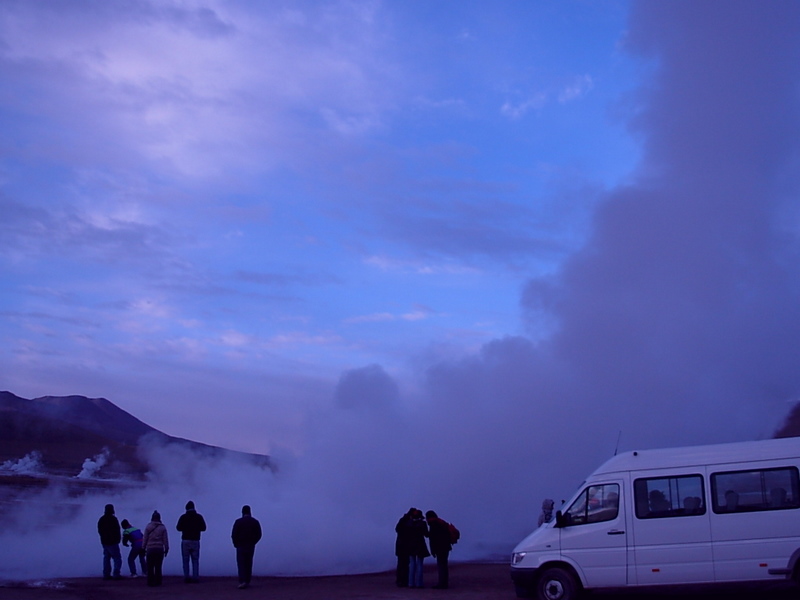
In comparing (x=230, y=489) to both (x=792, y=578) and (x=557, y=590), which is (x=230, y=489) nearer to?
(x=557, y=590)

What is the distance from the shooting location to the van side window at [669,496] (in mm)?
13625

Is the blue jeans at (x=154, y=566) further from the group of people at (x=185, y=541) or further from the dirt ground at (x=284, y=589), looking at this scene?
the dirt ground at (x=284, y=589)

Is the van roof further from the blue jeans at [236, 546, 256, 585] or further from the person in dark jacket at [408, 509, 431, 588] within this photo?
the blue jeans at [236, 546, 256, 585]

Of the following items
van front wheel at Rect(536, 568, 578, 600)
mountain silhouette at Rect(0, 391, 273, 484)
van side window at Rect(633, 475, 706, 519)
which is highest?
mountain silhouette at Rect(0, 391, 273, 484)

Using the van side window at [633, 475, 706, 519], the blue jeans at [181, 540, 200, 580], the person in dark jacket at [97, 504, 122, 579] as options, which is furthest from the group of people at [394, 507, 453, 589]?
the person in dark jacket at [97, 504, 122, 579]

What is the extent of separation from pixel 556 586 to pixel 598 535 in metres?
1.26

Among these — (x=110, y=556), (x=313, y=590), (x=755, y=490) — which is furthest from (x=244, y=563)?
(x=755, y=490)

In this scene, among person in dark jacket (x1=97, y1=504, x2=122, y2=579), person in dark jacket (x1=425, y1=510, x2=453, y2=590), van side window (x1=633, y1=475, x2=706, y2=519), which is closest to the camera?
van side window (x1=633, y1=475, x2=706, y2=519)

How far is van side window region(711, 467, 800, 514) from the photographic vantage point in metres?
13.1

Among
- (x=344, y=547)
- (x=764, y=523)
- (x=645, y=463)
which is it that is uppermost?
(x=645, y=463)

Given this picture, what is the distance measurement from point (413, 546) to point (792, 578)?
348 inches

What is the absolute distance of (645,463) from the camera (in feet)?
46.3

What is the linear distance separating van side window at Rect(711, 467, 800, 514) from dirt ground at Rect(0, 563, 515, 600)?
5037 millimetres

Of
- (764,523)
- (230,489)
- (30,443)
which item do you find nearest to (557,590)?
(764,523)
